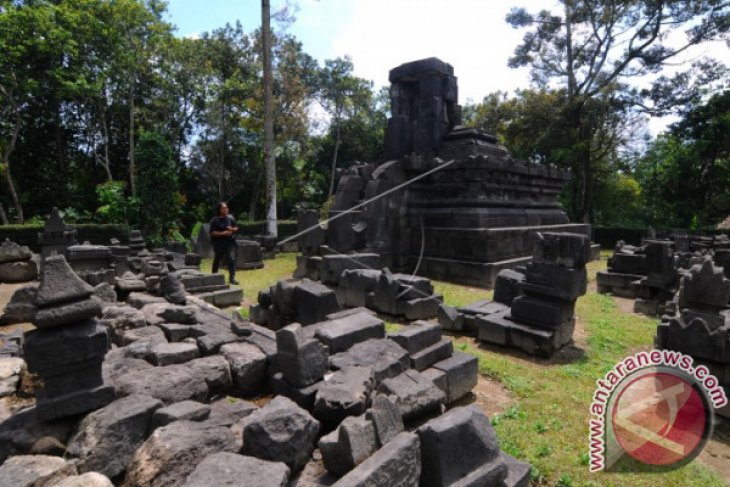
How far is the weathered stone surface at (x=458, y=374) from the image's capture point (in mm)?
3670

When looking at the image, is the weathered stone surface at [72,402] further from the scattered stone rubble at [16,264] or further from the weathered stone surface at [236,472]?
the scattered stone rubble at [16,264]

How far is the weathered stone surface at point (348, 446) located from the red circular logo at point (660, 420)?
84.0 inches

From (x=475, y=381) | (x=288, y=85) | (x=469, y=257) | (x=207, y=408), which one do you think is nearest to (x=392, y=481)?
(x=207, y=408)

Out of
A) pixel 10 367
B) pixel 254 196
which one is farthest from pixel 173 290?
pixel 254 196

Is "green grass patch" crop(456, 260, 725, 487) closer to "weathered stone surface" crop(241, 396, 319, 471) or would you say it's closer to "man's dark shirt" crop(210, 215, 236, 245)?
"weathered stone surface" crop(241, 396, 319, 471)

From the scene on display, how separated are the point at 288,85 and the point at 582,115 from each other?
16713mm

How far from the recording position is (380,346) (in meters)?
3.71

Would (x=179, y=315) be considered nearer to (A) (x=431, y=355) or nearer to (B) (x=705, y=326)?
(A) (x=431, y=355)

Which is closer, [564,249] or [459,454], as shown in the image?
[459,454]

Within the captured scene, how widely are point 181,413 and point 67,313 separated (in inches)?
37.8

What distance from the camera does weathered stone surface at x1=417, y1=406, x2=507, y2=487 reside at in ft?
7.21

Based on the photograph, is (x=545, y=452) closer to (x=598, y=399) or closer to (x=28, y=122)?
(x=598, y=399)

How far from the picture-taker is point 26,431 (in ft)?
8.01

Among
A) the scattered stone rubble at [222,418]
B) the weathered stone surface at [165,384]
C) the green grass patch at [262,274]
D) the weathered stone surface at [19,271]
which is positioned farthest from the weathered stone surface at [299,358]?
the weathered stone surface at [19,271]
